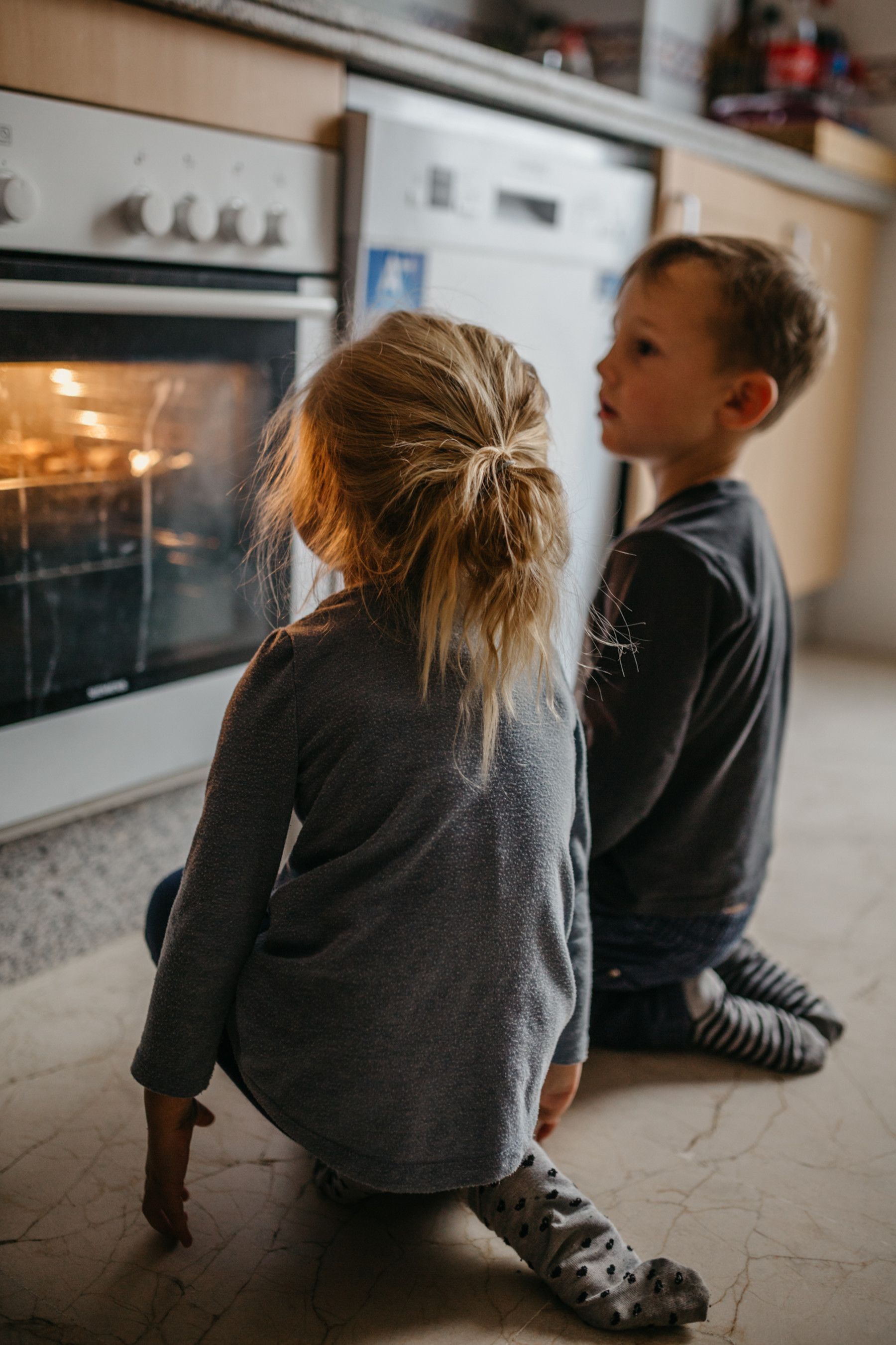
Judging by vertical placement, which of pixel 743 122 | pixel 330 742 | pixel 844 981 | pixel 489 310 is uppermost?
pixel 743 122

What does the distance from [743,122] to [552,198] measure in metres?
1.00

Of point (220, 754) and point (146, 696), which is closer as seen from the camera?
point (220, 754)

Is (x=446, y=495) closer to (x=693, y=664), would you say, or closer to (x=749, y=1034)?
(x=693, y=664)

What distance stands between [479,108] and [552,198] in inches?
6.6

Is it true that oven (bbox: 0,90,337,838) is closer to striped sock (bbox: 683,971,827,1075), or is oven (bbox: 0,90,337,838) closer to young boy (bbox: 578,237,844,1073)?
young boy (bbox: 578,237,844,1073)

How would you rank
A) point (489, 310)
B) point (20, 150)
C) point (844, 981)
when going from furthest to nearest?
point (489, 310)
point (844, 981)
point (20, 150)

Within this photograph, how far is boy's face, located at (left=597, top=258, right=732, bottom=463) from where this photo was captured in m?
1.13

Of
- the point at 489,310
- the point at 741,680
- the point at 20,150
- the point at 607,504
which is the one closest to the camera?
the point at 20,150

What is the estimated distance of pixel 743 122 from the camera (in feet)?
7.39

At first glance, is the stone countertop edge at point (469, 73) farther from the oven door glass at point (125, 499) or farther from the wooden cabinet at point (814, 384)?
the oven door glass at point (125, 499)

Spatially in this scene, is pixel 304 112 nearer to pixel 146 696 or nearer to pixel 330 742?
pixel 146 696

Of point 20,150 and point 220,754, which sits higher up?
point 20,150

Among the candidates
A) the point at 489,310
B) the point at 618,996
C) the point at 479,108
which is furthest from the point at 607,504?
the point at 618,996

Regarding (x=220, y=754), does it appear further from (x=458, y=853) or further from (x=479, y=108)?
(x=479, y=108)
